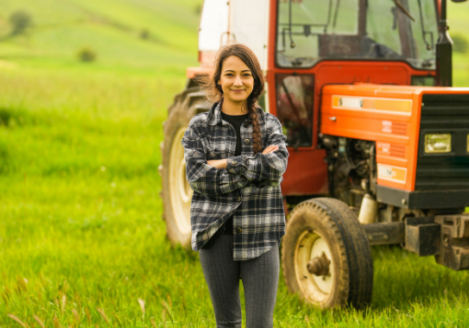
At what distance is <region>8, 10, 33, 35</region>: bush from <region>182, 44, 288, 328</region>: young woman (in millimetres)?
50037

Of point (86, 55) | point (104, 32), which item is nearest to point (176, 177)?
point (86, 55)

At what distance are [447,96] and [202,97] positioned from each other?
1989 millimetres

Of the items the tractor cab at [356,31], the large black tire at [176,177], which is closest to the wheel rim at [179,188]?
the large black tire at [176,177]

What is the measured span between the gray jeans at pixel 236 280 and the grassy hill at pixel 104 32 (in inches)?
1274

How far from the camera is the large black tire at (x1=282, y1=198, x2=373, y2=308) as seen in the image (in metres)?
3.44

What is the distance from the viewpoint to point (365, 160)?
13.1 feet

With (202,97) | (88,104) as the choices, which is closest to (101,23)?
(88,104)

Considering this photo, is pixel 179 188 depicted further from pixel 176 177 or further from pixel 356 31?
pixel 356 31

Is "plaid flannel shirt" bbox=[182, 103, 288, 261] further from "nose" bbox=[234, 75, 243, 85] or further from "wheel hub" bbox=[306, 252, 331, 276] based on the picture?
"wheel hub" bbox=[306, 252, 331, 276]

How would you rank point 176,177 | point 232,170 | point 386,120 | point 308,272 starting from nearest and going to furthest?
point 232,170 → point 386,120 → point 308,272 → point 176,177

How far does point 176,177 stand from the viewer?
546 cm

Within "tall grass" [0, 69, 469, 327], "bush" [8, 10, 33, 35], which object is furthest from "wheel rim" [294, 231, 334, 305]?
"bush" [8, 10, 33, 35]

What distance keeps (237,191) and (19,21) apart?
51.4 meters

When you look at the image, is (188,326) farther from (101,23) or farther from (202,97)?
(101,23)
